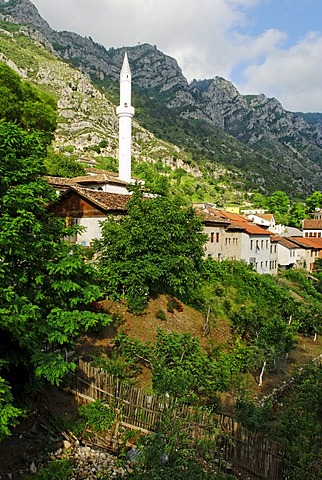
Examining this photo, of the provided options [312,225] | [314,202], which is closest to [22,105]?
[312,225]

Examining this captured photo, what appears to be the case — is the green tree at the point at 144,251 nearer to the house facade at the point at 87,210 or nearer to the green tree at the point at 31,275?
the house facade at the point at 87,210

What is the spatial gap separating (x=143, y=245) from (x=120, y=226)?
184 cm

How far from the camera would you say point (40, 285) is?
11.2 meters

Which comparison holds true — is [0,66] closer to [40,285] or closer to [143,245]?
[143,245]

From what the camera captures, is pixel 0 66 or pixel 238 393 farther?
pixel 0 66

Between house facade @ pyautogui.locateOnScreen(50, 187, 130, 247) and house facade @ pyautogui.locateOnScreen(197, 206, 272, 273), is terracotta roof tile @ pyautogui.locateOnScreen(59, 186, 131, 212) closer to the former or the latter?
house facade @ pyautogui.locateOnScreen(50, 187, 130, 247)

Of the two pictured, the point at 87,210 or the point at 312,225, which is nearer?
the point at 87,210

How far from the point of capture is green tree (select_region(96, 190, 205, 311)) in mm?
20406

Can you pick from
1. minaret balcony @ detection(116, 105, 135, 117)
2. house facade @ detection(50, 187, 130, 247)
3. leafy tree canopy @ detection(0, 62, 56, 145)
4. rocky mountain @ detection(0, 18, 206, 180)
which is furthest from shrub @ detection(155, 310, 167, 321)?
rocky mountain @ detection(0, 18, 206, 180)

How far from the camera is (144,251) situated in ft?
68.7

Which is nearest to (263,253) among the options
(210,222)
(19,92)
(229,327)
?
(210,222)

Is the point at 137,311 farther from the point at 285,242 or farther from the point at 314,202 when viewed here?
the point at 314,202

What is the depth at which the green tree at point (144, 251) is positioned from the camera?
20406mm

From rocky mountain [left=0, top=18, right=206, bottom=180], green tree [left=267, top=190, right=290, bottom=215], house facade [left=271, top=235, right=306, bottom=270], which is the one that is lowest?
house facade [left=271, top=235, right=306, bottom=270]
